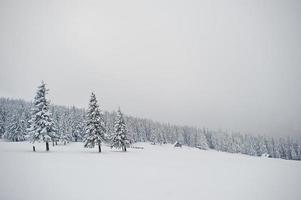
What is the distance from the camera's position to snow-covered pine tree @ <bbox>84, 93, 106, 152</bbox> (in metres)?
44.7

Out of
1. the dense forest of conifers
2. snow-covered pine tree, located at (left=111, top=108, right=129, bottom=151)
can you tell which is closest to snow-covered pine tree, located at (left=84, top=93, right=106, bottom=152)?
snow-covered pine tree, located at (left=111, top=108, right=129, bottom=151)

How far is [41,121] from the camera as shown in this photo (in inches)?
1563

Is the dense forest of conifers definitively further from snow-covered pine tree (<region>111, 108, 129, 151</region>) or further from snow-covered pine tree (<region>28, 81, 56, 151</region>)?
snow-covered pine tree (<region>28, 81, 56, 151</region>)

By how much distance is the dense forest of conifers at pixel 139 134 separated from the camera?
271 ft

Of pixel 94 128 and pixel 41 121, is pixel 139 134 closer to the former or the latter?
pixel 94 128

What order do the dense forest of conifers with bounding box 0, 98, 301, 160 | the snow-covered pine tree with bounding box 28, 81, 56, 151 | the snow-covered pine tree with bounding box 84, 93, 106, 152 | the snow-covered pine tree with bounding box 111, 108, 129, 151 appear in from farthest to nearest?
the dense forest of conifers with bounding box 0, 98, 301, 160 < the snow-covered pine tree with bounding box 111, 108, 129, 151 < the snow-covered pine tree with bounding box 84, 93, 106, 152 < the snow-covered pine tree with bounding box 28, 81, 56, 151

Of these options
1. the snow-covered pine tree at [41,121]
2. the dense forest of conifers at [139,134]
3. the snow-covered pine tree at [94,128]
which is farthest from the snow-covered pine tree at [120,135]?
the dense forest of conifers at [139,134]

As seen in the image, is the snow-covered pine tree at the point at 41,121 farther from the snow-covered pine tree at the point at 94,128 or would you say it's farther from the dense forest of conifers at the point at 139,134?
the dense forest of conifers at the point at 139,134

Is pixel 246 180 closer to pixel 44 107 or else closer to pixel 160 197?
pixel 160 197

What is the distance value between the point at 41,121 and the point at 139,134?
9777cm

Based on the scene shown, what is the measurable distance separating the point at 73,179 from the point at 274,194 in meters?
17.9

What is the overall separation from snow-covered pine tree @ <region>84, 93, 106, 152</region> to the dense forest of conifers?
119 feet

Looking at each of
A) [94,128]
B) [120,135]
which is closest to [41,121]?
[94,128]

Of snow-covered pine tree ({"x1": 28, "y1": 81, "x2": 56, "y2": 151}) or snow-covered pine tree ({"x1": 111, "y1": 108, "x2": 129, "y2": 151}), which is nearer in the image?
snow-covered pine tree ({"x1": 28, "y1": 81, "x2": 56, "y2": 151})
